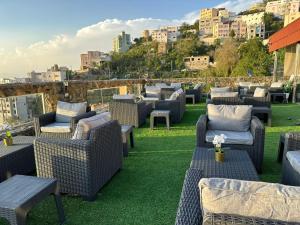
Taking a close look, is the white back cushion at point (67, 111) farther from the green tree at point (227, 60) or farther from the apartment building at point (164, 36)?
the apartment building at point (164, 36)

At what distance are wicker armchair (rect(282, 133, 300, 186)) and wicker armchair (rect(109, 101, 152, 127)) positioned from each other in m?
3.68

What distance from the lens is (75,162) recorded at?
2605mm

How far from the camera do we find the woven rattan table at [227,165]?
2234 millimetres

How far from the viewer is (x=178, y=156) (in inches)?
156

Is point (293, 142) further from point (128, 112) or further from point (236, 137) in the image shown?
point (128, 112)

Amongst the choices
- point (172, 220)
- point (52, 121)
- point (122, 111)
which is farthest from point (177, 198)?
point (122, 111)

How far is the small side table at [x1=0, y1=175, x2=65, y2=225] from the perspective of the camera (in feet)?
6.00

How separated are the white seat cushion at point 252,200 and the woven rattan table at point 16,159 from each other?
2.68 m

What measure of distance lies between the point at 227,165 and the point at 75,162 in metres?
1.60

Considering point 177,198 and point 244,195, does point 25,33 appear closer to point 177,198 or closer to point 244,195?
point 177,198

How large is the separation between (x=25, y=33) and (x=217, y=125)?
26.0ft

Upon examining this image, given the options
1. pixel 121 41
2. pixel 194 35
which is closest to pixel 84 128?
pixel 194 35

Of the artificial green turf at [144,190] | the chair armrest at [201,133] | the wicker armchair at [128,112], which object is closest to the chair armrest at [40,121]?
the wicker armchair at [128,112]

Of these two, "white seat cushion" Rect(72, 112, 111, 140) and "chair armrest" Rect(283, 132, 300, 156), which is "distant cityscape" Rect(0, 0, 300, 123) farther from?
"chair armrest" Rect(283, 132, 300, 156)
